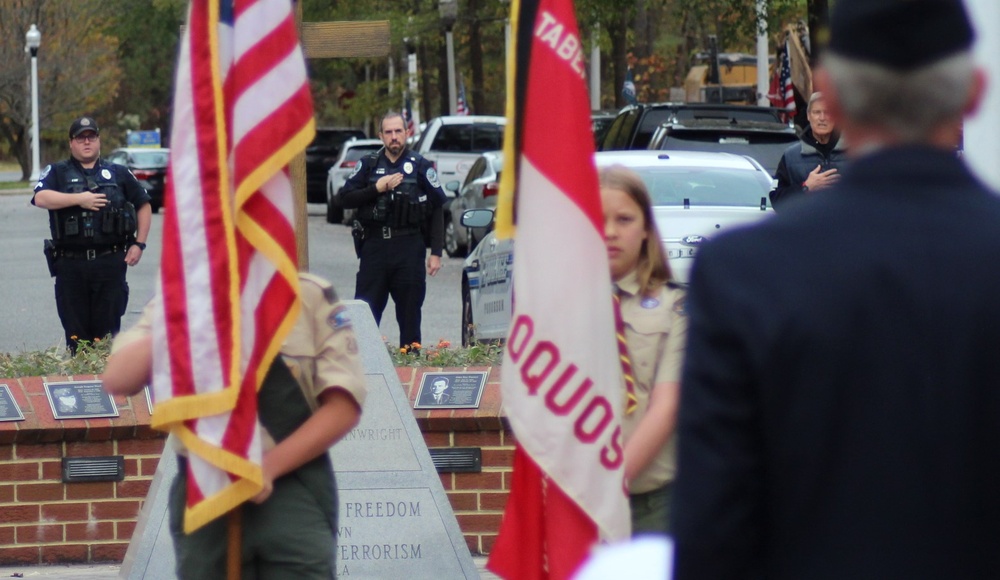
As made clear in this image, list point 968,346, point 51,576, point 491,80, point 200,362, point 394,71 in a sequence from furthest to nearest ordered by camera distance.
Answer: point 394,71 < point 491,80 < point 51,576 < point 200,362 < point 968,346

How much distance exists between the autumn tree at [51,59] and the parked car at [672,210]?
52268mm

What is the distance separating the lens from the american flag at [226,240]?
3.84 metres

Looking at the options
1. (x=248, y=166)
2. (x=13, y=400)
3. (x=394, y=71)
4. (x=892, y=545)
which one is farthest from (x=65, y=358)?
(x=394, y=71)

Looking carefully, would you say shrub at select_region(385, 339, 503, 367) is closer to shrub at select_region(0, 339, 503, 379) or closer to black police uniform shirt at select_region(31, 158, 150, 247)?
shrub at select_region(0, 339, 503, 379)

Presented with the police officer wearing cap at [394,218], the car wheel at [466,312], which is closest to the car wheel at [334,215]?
the car wheel at [466,312]

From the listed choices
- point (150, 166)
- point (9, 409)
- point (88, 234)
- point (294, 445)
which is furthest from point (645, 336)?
point (150, 166)

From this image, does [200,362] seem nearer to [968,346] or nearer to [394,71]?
[968,346]

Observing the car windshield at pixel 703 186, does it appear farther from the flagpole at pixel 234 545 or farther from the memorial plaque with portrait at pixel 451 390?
the flagpole at pixel 234 545

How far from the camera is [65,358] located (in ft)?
25.7

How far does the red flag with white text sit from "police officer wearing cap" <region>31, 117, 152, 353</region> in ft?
19.9

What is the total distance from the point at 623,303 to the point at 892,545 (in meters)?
2.12

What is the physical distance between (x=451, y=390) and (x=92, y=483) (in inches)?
62.7

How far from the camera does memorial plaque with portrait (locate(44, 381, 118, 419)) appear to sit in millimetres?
6945

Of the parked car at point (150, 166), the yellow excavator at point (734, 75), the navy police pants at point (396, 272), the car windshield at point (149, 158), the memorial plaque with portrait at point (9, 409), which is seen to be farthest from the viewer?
the car windshield at point (149, 158)
